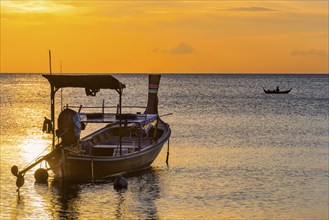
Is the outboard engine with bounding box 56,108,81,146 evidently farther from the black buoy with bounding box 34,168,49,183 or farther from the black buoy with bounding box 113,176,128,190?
the black buoy with bounding box 113,176,128,190

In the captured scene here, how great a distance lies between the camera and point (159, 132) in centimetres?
4488

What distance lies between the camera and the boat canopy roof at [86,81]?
115 ft

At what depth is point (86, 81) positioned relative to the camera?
3572 cm

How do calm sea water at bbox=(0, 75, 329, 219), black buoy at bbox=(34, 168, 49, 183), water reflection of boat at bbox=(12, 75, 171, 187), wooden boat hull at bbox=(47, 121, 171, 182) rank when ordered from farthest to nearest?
black buoy at bbox=(34, 168, 49, 183)
water reflection of boat at bbox=(12, 75, 171, 187)
wooden boat hull at bbox=(47, 121, 171, 182)
calm sea water at bbox=(0, 75, 329, 219)

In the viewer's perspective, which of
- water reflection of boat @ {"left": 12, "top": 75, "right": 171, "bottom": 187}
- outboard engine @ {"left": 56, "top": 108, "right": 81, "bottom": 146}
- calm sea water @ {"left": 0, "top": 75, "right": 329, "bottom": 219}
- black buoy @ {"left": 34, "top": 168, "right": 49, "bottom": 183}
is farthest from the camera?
black buoy @ {"left": 34, "top": 168, "right": 49, "bottom": 183}

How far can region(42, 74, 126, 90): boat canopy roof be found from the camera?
35188 mm

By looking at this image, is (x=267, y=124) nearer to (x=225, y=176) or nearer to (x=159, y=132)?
(x=159, y=132)

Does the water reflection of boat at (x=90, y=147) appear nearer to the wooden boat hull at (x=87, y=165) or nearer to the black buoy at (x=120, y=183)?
the wooden boat hull at (x=87, y=165)

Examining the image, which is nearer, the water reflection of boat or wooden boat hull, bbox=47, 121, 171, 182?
wooden boat hull, bbox=47, 121, 171, 182

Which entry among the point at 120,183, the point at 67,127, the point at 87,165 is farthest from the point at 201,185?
the point at 67,127

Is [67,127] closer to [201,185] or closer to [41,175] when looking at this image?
[41,175]

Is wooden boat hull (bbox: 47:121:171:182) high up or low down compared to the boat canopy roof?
down

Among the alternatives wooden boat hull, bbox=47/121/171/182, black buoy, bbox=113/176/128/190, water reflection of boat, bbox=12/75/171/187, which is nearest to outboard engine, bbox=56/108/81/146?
water reflection of boat, bbox=12/75/171/187

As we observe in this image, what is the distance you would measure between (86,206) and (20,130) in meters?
34.9
